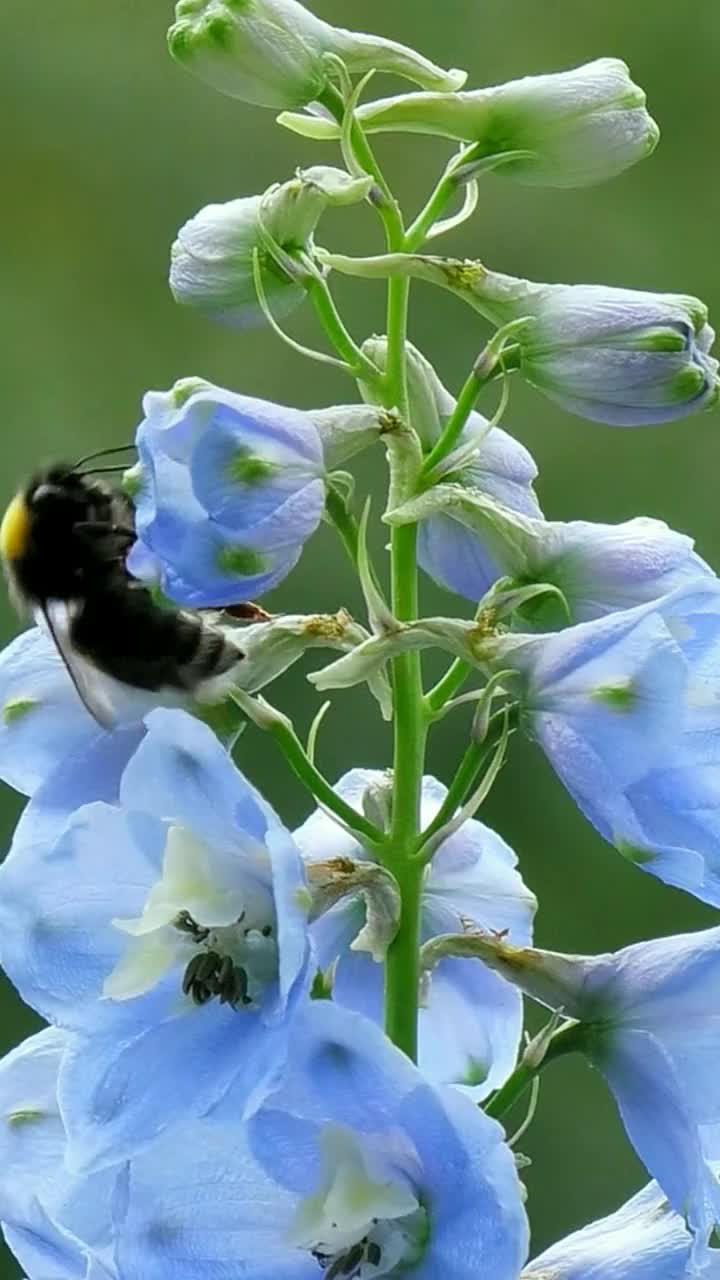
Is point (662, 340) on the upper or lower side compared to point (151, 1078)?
Answer: upper

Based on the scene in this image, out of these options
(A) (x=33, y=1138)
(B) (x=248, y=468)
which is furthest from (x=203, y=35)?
(A) (x=33, y=1138)

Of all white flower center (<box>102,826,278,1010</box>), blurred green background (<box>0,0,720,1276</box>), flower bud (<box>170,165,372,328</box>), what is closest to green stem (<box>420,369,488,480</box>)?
flower bud (<box>170,165,372,328</box>)

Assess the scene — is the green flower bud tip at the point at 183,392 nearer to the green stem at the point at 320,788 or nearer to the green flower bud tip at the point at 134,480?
the green flower bud tip at the point at 134,480

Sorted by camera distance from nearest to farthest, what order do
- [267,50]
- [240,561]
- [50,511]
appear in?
[240,561] → [267,50] → [50,511]

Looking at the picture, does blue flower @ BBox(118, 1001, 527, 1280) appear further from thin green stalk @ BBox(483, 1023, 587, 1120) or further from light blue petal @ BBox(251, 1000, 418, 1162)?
thin green stalk @ BBox(483, 1023, 587, 1120)

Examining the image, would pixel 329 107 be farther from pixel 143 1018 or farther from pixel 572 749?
pixel 143 1018

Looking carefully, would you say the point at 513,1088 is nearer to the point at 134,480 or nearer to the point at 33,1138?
the point at 33,1138

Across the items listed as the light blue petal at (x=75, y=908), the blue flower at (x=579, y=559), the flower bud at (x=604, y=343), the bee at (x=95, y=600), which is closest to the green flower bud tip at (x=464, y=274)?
the flower bud at (x=604, y=343)
